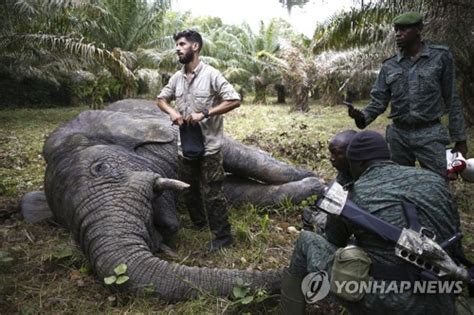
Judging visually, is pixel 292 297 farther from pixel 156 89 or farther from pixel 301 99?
pixel 156 89

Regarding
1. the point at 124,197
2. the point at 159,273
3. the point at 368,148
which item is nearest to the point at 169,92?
the point at 124,197

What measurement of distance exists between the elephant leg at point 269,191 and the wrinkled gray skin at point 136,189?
1 cm

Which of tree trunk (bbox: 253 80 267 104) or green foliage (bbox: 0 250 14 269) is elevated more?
green foliage (bbox: 0 250 14 269)

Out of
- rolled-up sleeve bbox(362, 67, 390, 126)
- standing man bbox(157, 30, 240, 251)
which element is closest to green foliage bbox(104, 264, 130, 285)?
standing man bbox(157, 30, 240, 251)

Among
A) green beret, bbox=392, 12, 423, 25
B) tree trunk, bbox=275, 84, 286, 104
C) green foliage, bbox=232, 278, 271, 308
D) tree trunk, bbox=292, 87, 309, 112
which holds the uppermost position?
green beret, bbox=392, 12, 423, 25

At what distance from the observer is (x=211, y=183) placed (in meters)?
4.64

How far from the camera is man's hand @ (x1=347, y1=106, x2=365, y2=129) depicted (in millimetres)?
4400

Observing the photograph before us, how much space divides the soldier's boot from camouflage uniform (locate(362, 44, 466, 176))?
1819 mm

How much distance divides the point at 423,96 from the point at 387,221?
2.04 meters

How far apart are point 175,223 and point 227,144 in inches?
74.6

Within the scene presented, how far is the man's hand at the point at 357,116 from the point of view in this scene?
4400 millimetres

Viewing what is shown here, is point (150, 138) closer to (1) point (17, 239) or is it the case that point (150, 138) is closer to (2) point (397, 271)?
(1) point (17, 239)
